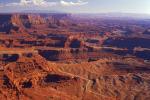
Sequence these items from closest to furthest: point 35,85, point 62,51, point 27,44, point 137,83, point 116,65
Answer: point 35,85, point 137,83, point 116,65, point 62,51, point 27,44

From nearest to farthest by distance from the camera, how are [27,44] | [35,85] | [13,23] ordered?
[35,85]
[27,44]
[13,23]

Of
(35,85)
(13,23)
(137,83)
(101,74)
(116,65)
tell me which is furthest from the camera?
(13,23)

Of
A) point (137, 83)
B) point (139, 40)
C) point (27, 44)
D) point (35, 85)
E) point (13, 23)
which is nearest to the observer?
point (35, 85)

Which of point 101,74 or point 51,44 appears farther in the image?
point 51,44

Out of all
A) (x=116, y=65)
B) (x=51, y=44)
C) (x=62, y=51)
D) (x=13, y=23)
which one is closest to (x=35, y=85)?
(x=116, y=65)

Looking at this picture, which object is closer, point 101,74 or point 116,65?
point 101,74

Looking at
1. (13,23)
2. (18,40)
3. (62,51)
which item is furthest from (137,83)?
(13,23)

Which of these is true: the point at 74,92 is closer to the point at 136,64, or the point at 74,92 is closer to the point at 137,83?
the point at 137,83

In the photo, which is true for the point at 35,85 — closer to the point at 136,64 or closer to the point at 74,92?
the point at 74,92
